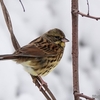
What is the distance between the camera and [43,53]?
6.94 ft

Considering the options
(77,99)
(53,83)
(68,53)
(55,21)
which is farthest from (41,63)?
(55,21)

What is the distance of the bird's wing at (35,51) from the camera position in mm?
1882

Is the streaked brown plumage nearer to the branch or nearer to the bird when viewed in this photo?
Result: the bird

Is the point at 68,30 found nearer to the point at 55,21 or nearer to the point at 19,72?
the point at 55,21

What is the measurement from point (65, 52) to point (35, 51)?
1.87 m

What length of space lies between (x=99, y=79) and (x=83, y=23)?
730mm

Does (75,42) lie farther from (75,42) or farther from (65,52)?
(65,52)

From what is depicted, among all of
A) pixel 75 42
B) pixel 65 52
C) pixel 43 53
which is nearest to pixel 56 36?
pixel 43 53

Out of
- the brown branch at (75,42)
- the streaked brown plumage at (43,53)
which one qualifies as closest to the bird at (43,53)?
the streaked brown plumage at (43,53)

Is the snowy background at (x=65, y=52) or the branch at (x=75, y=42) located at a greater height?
the branch at (x=75, y=42)

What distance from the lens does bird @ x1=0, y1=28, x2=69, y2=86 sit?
6.32 ft

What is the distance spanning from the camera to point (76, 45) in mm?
1162

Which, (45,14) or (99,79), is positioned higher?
(45,14)

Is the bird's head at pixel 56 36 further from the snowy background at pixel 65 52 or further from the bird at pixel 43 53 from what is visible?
the snowy background at pixel 65 52
